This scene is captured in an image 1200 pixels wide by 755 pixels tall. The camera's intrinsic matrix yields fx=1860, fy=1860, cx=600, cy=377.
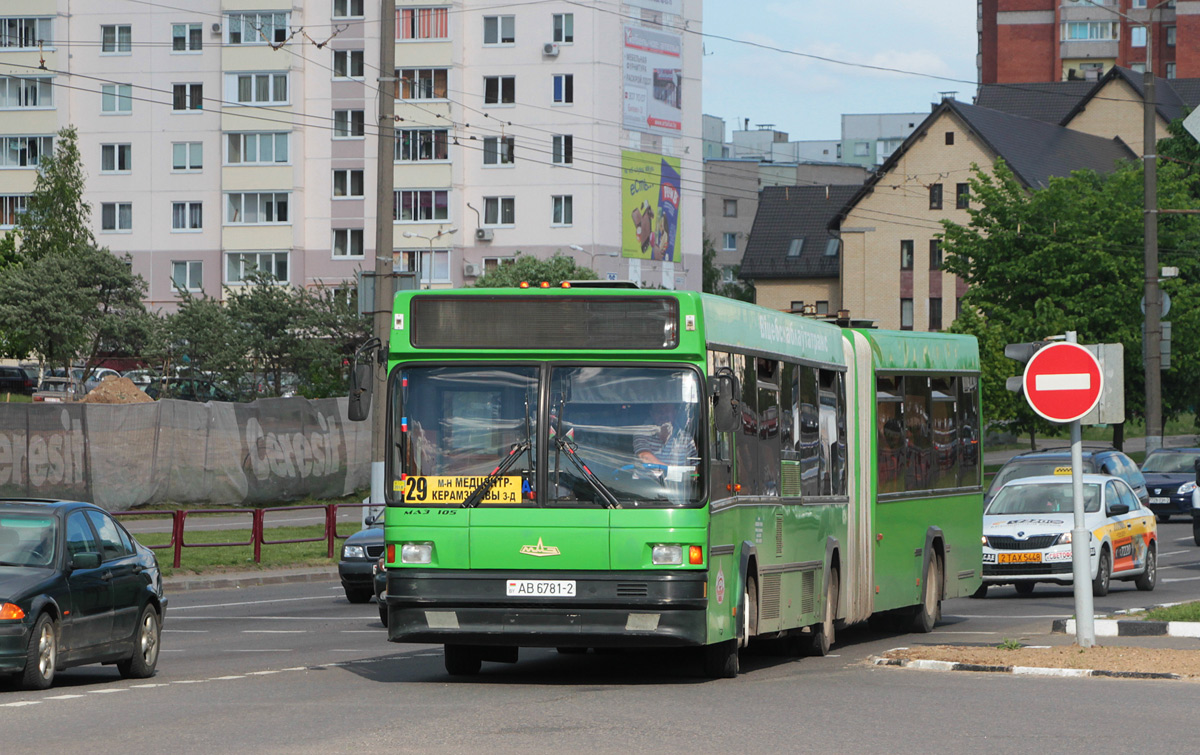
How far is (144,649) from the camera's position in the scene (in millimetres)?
14148

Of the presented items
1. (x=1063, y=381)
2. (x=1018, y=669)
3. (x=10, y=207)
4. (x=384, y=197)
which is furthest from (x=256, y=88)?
(x=1018, y=669)

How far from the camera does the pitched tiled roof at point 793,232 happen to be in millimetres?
99000

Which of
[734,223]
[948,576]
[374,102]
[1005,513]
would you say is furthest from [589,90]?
[948,576]

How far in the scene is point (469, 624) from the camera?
12.4m

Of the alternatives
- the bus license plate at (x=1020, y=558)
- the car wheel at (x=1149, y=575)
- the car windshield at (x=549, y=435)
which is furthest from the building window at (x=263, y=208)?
the car windshield at (x=549, y=435)

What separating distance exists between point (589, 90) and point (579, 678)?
238 feet

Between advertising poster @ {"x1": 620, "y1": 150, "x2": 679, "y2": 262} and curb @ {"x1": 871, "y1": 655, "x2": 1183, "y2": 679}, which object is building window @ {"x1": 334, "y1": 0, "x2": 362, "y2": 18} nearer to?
advertising poster @ {"x1": 620, "y1": 150, "x2": 679, "y2": 262}

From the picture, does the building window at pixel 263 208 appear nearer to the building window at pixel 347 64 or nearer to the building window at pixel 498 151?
the building window at pixel 347 64

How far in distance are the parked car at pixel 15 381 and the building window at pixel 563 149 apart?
25.2m

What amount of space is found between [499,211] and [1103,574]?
64.1m

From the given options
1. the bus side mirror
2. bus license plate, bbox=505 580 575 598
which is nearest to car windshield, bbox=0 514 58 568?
the bus side mirror

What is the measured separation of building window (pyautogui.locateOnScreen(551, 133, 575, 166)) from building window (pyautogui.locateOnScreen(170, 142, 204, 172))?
17.0 m

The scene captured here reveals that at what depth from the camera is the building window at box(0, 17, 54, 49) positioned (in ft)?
291

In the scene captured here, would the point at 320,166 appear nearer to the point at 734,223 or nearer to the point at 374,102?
the point at 374,102
